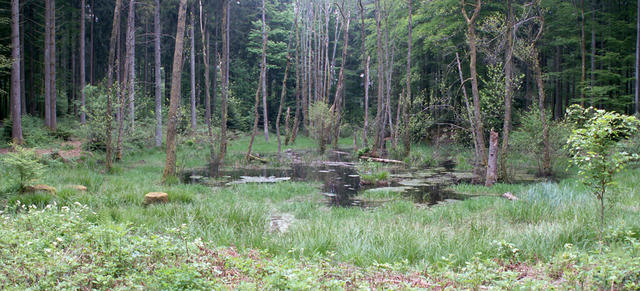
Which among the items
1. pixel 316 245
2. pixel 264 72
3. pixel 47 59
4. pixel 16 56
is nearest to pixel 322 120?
pixel 264 72

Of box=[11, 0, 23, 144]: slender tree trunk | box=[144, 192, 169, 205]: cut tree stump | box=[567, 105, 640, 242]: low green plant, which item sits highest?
box=[11, 0, 23, 144]: slender tree trunk

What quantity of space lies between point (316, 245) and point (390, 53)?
29.4 meters

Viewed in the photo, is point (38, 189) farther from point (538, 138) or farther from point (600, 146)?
point (538, 138)

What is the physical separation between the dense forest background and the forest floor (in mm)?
6706

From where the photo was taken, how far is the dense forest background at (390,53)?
1917 cm

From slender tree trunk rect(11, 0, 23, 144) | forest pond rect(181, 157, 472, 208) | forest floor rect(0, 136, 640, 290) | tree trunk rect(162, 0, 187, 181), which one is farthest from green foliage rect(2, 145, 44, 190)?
slender tree trunk rect(11, 0, 23, 144)

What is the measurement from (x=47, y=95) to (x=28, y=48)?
454 inches

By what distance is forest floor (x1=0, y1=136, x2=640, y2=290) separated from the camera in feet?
12.4

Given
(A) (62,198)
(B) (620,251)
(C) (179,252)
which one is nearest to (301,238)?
(C) (179,252)

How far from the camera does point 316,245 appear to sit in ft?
17.3

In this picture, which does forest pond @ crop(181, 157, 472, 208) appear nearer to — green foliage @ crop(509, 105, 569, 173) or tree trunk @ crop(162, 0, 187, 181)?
tree trunk @ crop(162, 0, 187, 181)

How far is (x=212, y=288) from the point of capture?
3.66 m

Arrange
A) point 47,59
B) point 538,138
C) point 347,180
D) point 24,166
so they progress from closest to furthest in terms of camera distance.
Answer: point 24,166, point 347,180, point 538,138, point 47,59

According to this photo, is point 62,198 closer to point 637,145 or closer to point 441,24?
point 637,145
